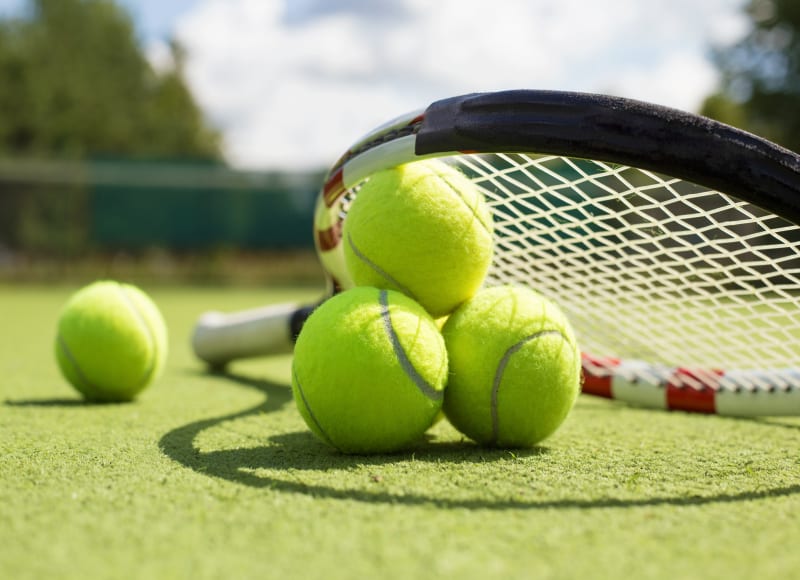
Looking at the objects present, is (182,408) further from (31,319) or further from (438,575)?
(31,319)

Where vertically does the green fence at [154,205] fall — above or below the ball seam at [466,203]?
below

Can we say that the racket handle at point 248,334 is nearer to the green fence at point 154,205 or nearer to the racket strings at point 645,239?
the racket strings at point 645,239

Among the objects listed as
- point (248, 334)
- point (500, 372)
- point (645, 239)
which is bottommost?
point (248, 334)

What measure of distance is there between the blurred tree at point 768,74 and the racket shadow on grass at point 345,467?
18720 mm

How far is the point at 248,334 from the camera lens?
3.69 meters

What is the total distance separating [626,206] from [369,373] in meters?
1.09

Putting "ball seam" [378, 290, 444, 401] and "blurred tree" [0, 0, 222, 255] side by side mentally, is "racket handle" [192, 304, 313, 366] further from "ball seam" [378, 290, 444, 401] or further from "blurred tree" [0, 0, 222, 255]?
"blurred tree" [0, 0, 222, 255]

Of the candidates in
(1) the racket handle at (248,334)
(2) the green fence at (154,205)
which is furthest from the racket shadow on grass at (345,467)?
(2) the green fence at (154,205)

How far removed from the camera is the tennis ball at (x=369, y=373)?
1924 mm

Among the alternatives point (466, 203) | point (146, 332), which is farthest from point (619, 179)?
point (146, 332)

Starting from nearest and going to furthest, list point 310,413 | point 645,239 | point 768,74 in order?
point 310,413 < point 645,239 < point 768,74

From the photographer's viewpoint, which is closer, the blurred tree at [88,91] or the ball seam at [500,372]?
the ball seam at [500,372]

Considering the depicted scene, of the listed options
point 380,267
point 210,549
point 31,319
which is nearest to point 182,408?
point 380,267

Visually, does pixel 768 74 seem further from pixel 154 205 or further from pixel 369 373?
pixel 369 373
